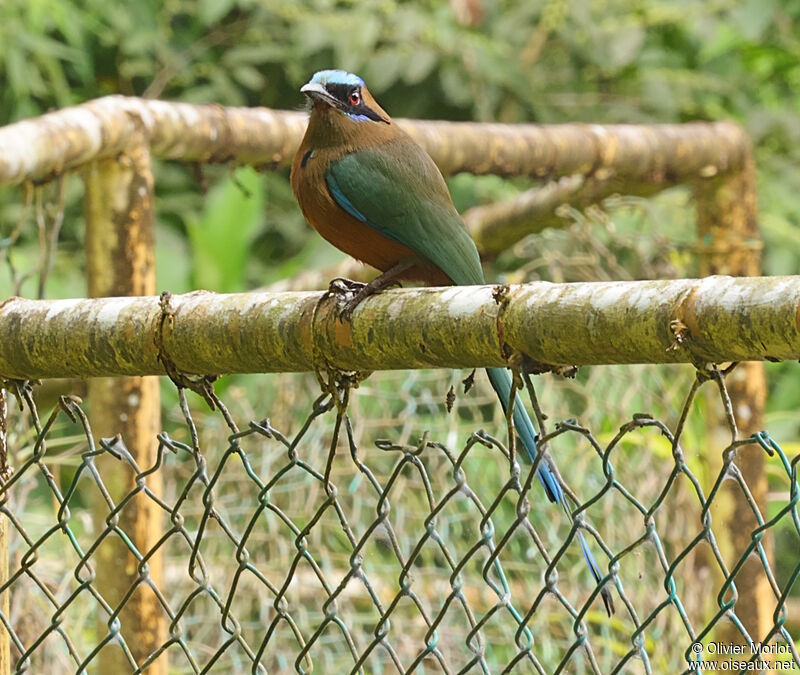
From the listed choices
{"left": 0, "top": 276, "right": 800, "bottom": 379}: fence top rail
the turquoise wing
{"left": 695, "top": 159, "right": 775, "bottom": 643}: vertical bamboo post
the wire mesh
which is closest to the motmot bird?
the turquoise wing

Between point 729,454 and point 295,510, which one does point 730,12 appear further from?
point 729,454

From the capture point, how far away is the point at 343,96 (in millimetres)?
2436

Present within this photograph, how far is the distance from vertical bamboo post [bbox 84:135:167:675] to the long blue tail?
1065mm

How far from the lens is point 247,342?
1.56m

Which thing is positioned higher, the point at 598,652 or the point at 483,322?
the point at 483,322

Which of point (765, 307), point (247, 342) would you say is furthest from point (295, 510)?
point (765, 307)

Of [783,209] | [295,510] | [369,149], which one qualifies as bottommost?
[295,510]

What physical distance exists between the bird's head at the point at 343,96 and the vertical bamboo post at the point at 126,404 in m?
0.61

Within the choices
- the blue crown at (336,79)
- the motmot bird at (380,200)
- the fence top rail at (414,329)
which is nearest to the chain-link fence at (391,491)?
the motmot bird at (380,200)

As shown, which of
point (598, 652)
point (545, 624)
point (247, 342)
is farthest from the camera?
point (598, 652)

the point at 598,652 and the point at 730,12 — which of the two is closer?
the point at 598,652

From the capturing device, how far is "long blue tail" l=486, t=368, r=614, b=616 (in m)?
1.45

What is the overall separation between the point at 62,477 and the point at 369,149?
2908 mm

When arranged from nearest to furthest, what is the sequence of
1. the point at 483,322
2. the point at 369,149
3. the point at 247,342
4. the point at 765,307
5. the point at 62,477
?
1. the point at 765,307
2. the point at 483,322
3. the point at 247,342
4. the point at 369,149
5. the point at 62,477
